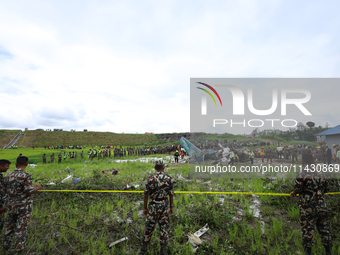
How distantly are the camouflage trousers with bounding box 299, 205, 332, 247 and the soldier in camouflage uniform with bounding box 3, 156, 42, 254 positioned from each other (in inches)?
216

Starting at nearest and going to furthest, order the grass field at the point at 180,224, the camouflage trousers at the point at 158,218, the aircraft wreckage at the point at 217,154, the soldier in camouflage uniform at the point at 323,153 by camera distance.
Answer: the camouflage trousers at the point at 158,218 < the grass field at the point at 180,224 < the soldier in camouflage uniform at the point at 323,153 < the aircraft wreckage at the point at 217,154

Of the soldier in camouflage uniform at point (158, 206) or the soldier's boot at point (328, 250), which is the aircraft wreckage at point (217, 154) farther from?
the soldier in camouflage uniform at point (158, 206)

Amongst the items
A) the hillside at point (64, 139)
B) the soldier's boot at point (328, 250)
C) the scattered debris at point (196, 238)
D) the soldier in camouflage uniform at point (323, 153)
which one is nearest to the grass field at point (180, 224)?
the scattered debris at point (196, 238)

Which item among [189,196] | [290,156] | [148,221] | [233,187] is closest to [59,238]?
[148,221]

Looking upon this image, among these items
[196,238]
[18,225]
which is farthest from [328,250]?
[18,225]

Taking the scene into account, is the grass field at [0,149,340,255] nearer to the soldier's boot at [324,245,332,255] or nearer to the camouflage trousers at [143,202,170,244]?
the soldier's boot at [324,245,332,255]

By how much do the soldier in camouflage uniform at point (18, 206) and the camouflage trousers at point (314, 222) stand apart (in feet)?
18.0

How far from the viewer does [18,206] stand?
3.44 metres

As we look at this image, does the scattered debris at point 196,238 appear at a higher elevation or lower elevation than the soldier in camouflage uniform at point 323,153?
lower

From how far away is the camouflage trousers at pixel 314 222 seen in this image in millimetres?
3250

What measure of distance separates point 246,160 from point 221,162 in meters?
1.73

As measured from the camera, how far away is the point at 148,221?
3.27 meters

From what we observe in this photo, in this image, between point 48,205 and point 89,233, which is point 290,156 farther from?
point 48,205

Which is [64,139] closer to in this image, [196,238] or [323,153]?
[196,238]
